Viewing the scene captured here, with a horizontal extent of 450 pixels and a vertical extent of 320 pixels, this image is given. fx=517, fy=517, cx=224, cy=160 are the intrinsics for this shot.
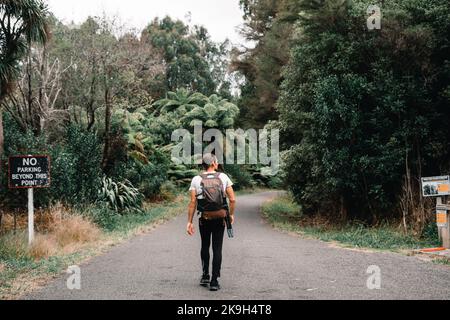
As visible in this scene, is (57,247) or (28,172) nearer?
(28,172)

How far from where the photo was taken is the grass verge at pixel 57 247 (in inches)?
316

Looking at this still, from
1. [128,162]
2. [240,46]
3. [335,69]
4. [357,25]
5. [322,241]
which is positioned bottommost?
[322,241]

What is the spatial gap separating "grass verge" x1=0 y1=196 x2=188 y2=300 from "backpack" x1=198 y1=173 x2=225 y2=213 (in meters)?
2.80

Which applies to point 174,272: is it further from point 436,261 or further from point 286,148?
point 286,148

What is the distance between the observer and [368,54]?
15.3 m

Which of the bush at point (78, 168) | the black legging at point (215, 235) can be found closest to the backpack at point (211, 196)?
the black legging at point (215, 235)

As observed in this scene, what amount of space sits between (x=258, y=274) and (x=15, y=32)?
9.29 metres

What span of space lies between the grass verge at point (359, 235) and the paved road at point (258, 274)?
885mm

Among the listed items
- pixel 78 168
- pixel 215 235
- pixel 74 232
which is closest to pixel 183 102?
pixel 78 168

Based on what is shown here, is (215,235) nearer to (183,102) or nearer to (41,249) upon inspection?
(41,249)

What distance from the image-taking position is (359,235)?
44.3ft

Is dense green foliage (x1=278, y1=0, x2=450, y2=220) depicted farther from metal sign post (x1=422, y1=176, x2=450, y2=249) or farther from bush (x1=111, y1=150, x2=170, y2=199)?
bush (x1=111, y1=150, x2=170, y2=199)

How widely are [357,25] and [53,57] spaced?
16028mm
